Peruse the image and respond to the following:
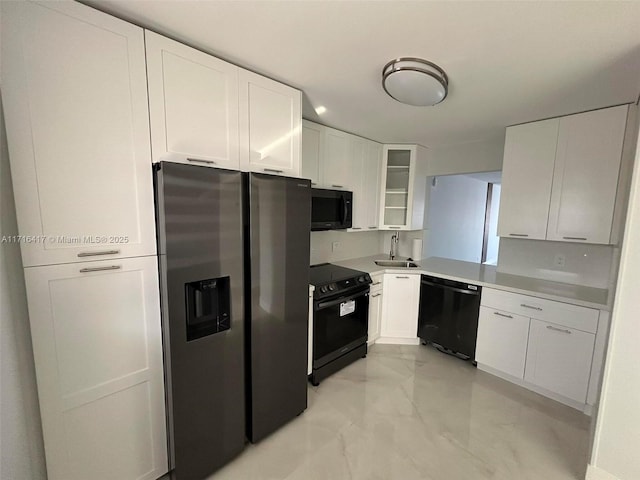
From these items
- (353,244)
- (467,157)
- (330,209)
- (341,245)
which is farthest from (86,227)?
(467,157)

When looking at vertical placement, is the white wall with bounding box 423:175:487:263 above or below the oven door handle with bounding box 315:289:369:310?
above

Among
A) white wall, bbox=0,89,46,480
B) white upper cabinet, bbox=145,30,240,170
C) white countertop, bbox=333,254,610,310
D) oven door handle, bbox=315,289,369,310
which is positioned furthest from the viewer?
oven door handle, bbox=315,289,369,310

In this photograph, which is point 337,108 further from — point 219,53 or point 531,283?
point 531,283

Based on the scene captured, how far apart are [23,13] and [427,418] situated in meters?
3.16

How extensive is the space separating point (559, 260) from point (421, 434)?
7.02 feet

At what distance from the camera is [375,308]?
2998 millimetres

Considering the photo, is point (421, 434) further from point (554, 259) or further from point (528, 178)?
point (528, 178)

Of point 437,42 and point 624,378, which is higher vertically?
point 437,42

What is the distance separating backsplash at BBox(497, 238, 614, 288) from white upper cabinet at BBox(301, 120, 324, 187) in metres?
2.25

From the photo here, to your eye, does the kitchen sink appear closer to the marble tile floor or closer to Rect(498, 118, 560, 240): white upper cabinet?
Rect(498, 118, 560, 240): white upper cabinet

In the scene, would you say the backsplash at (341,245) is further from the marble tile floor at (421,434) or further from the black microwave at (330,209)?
the marble tile floor at (421,434)

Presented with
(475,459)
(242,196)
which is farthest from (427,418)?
(242,196)

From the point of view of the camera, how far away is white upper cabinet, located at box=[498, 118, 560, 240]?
92.7 inches

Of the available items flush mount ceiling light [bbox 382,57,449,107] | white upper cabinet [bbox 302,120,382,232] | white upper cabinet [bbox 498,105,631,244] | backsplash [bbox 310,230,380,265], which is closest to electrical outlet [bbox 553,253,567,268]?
white upper cabinet [bbox 498,105,631,244]
